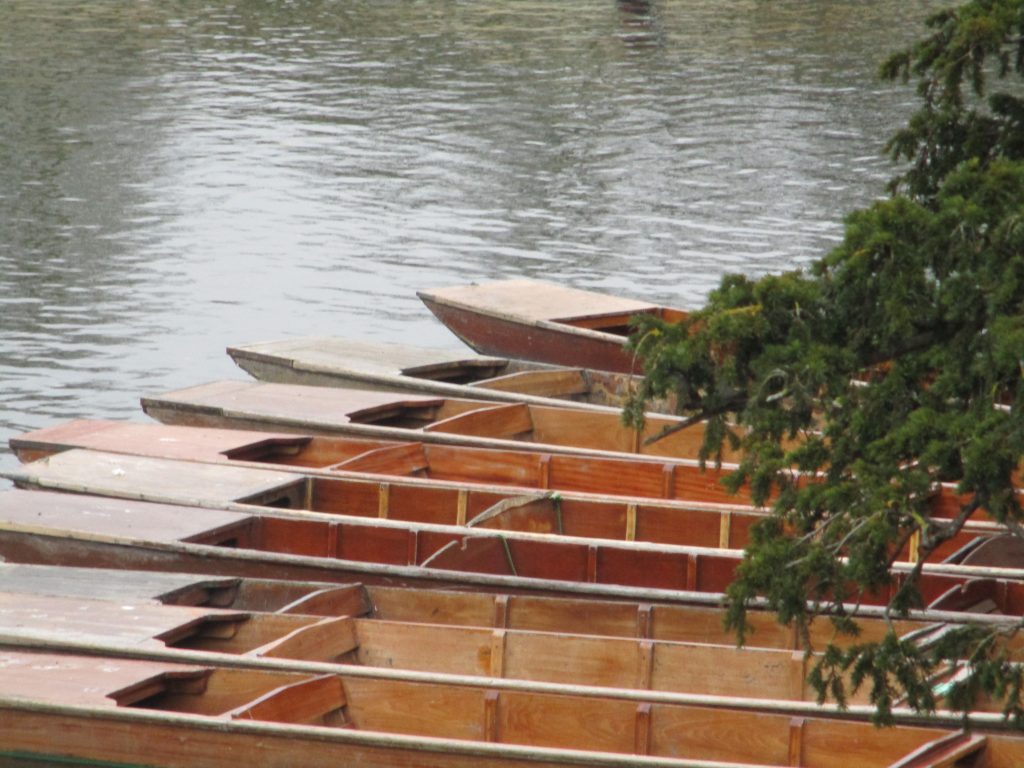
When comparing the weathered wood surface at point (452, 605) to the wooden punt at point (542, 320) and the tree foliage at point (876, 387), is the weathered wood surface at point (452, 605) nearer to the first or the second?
the tree foliage at point (876, 387)

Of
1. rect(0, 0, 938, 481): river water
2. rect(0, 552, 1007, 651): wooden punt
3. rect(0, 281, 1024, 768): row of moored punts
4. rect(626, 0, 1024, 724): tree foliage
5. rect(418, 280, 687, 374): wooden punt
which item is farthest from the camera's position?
rect(0, 0, 938, 481): river water

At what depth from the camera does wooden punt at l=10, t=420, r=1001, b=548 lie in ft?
42.1

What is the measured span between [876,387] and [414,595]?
4.96 meters

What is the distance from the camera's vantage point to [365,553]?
12.5 metres

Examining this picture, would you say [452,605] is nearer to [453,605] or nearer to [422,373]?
[453,605]

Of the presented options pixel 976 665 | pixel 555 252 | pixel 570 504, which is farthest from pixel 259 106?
pixel 976 665

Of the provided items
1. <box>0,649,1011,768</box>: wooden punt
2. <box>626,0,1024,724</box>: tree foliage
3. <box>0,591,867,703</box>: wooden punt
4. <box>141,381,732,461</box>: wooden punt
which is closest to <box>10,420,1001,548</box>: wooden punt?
<box>141,381,732,461</box>: wooden punt

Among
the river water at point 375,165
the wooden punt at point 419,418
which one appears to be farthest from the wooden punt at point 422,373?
the river water at point 375,165

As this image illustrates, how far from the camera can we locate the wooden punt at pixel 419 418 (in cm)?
1481

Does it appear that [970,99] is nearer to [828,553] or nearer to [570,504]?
[570,504]

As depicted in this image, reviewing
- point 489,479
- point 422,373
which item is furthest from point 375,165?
point 489,479

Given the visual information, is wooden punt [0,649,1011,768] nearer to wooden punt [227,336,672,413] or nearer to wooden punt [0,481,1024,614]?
wooden punt [0,481,1024,614]

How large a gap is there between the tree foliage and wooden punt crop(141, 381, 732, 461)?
6.97 metres

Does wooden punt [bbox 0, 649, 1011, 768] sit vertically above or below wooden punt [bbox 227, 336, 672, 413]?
below
